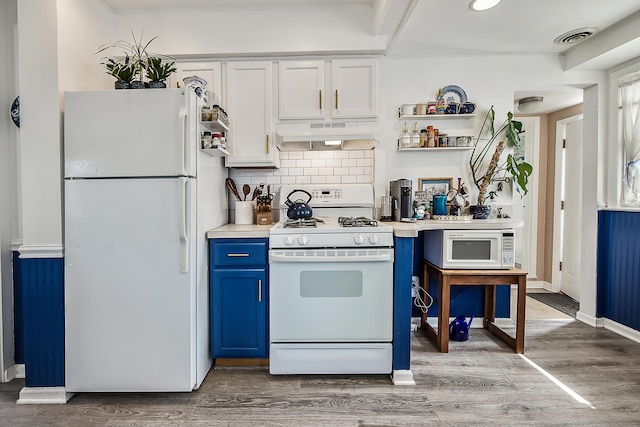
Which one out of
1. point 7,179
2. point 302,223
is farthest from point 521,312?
point 7,179

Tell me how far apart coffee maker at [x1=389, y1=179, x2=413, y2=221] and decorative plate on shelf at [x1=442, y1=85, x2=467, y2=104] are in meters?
0.89

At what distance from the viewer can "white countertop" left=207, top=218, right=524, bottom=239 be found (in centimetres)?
207

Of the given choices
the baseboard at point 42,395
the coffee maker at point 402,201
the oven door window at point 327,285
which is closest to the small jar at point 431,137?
the coffee maker at point 402,201

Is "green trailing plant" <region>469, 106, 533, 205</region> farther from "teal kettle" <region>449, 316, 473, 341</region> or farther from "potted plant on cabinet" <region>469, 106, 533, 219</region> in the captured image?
"teal kettle" <region>449, 316, 473, 341</region>

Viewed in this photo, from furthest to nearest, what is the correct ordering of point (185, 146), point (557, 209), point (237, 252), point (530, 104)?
point (557, 209) → point (530, 104) → point (237, 252) → point (185, 146)

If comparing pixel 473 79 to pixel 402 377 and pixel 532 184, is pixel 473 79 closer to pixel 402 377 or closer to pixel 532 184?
pixel 532 184

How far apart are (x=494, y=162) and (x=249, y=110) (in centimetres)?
211

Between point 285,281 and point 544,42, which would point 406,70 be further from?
point 285,281

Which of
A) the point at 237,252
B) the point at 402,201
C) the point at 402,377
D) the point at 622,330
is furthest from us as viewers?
the point at 622,330

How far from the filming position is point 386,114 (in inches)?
115

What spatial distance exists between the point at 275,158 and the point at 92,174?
1.27m

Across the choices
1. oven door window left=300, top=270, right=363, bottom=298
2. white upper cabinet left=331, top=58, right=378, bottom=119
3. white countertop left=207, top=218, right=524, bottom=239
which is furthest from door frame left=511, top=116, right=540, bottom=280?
oven door window left=300, top=270, right=363, bottom=298

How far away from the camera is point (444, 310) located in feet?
7.99

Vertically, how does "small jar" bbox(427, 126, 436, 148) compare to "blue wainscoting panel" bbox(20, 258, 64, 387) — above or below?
above
